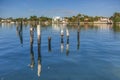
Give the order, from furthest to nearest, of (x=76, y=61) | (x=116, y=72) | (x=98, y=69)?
(x=76, y=61), (x=98, y=69), (x=116, y=72)

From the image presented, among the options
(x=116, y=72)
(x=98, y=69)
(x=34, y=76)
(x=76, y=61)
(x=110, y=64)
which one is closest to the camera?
(x=34, y=76)

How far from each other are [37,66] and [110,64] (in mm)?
8192

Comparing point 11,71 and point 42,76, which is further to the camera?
point 11,71

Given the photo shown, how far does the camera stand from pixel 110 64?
24703 mm

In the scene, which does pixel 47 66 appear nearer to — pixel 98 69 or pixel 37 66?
pixel 37 66

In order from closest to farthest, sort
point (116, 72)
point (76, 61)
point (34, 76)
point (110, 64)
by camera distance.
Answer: point (34, 76) → point (116, 72) → point (110, 64) → point (76, 61)

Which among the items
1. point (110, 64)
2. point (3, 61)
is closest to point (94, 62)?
point (110, 64)

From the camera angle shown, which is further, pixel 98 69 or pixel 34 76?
pixel 98 69

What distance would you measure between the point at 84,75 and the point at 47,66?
497 centimetres

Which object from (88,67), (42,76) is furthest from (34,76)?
(88,67)

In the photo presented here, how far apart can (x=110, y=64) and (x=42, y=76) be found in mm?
9032

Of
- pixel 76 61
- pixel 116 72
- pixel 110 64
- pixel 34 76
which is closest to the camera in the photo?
pixel 34 76

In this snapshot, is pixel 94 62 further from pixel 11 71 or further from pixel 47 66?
pixel 11 71

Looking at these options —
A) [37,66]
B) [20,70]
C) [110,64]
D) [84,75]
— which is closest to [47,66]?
[37,66]
